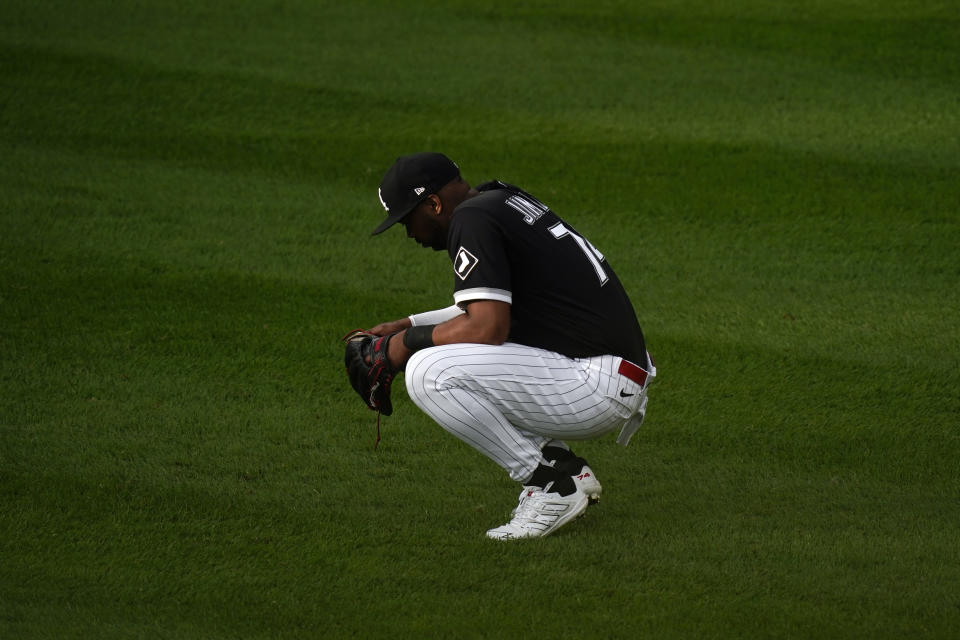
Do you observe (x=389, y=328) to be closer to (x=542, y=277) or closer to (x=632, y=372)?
(x=542, y=277)

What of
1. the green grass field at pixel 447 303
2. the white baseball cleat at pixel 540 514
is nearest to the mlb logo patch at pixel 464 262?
the white baseball cleat at pixel 540 514

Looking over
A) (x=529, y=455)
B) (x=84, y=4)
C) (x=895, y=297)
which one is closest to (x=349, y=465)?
(x=529, y=455)

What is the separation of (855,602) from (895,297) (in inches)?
142

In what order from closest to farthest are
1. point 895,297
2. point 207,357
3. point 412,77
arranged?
Result: point 207,357 → point 895,297 → point 412,77

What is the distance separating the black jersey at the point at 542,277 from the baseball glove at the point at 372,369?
428 millimetres

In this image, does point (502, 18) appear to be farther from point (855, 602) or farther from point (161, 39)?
point (855, 602)

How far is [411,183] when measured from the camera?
4.29 metres

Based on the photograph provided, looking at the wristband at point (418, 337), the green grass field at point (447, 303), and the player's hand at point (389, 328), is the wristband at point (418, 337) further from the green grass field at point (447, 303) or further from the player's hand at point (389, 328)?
the green grass field at point (447, 303)

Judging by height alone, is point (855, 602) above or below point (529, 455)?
below

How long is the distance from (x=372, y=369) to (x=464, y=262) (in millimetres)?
594

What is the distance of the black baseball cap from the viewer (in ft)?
14.1

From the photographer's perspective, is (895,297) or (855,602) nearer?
(855,602)

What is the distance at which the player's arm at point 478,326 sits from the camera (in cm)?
409

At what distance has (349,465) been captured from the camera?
505 cm
